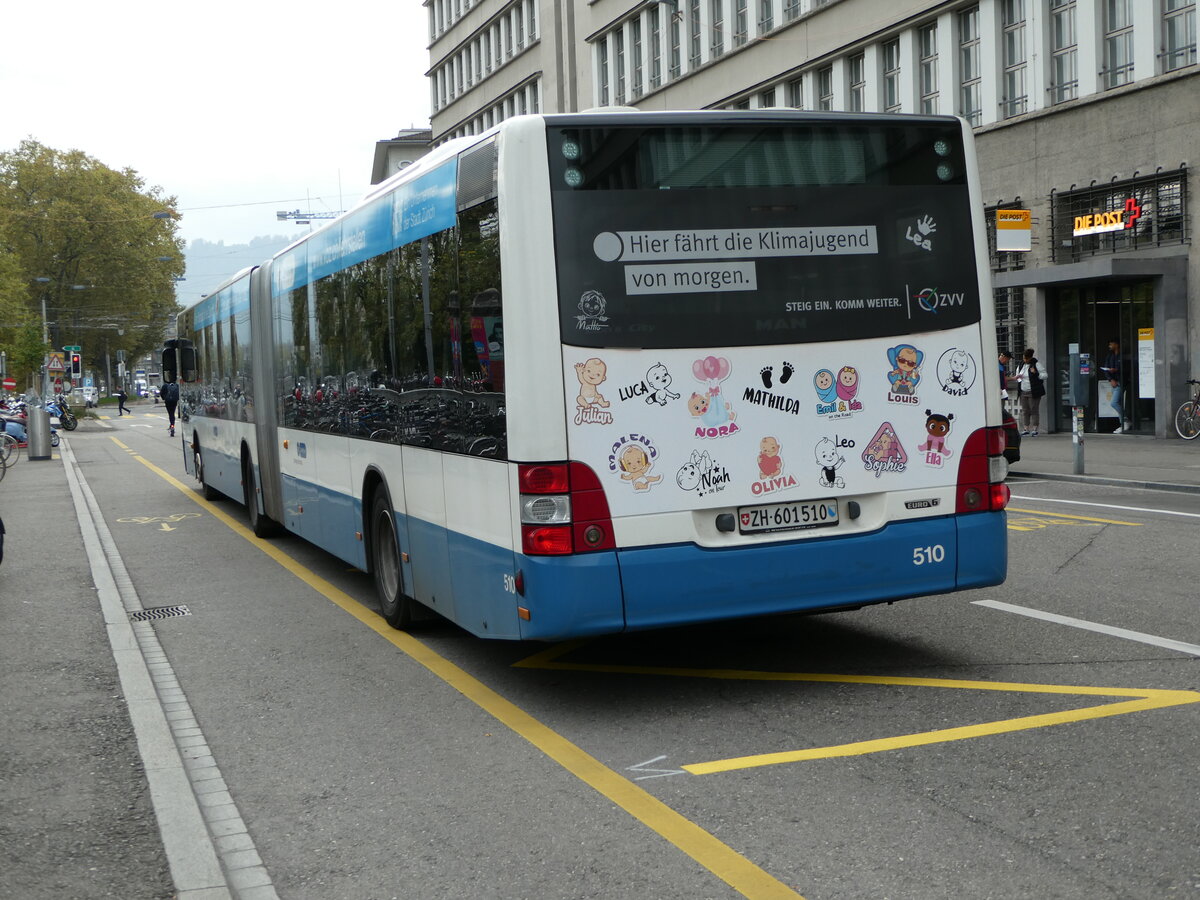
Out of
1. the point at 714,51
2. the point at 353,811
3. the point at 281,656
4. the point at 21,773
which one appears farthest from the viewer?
the point at 714,51

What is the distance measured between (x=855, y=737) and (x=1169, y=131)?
894 inches

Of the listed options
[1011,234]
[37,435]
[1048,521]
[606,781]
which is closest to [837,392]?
[606,781]

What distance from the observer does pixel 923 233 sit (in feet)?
22.2

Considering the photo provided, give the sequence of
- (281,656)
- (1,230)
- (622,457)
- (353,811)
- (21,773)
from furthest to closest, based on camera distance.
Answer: (1,230)
(281,656)
(622,457)
(21,773)
(353,811)

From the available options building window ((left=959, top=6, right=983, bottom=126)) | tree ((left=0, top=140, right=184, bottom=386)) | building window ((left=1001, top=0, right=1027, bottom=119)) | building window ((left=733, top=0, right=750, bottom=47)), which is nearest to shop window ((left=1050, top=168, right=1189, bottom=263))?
building window ((left=1001, top=0, right=1027, bottom=119))

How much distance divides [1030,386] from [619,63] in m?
23.6

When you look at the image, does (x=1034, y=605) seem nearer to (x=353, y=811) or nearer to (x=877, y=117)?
(x=877, y=117)

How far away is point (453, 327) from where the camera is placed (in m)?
7.02

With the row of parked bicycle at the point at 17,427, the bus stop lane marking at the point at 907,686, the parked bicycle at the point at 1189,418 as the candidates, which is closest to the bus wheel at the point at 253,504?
the bus stop lane marking at the point at 907,686

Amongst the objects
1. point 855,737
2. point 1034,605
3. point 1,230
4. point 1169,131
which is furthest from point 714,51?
point 1,230

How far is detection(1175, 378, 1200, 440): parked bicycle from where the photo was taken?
2475 cm

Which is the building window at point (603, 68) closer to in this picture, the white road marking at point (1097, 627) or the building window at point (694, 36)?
the building window at point (694, 36)

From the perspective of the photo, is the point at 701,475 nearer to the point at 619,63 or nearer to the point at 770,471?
the point at 770,471

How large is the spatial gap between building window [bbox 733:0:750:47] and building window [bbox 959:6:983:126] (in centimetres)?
892
